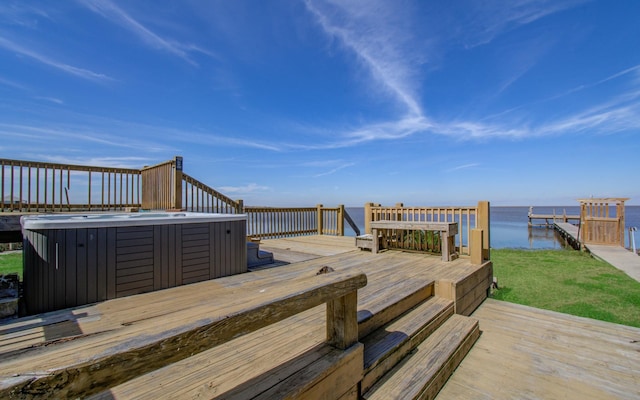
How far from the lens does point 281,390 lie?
1.44m

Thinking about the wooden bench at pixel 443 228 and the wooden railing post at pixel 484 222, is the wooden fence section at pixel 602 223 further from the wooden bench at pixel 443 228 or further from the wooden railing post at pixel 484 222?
the wooden bench at pixel 443 228

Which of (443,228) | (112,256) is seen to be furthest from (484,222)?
(112,256)

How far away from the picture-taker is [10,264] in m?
5.80

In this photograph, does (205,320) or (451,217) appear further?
(451,217)

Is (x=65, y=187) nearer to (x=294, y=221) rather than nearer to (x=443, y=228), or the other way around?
(x=294, y=221)

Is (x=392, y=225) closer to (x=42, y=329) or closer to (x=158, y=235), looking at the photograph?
(x=158, y=235)

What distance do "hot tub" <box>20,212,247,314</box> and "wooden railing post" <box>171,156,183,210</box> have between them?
2408 millimetres

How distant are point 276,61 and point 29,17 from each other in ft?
18.2

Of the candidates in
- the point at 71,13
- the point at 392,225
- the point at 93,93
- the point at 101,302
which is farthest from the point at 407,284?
the point at 93,93

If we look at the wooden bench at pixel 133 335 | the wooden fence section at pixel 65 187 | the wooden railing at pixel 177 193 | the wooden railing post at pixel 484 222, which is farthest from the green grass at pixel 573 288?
the wooden fence section at pixel 65 187

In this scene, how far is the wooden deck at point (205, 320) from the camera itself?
32.2 inches

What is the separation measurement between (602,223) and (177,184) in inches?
676

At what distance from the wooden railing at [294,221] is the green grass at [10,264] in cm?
482

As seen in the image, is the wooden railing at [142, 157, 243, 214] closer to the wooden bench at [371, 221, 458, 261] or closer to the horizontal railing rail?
the horizontal railing rail
